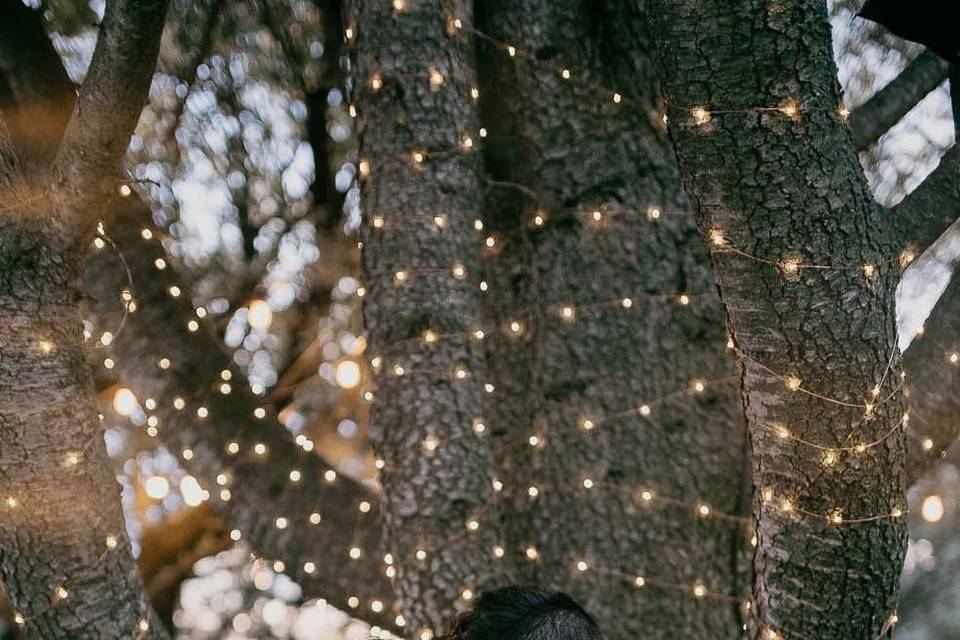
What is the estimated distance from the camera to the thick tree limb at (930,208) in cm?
199

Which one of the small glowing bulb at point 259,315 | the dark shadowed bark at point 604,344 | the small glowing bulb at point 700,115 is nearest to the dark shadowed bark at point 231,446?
the dark shadowed bark at point 604,344

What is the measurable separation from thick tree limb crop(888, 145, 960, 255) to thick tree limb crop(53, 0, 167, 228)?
69.7 inches

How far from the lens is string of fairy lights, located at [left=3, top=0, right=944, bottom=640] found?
5.15ft

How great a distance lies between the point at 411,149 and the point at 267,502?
3.74 ft

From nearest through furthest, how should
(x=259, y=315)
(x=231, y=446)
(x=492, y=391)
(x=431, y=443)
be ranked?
(x=431, y=443), (x=231, y=446), (x=492, y=391), (x=259, y=315)

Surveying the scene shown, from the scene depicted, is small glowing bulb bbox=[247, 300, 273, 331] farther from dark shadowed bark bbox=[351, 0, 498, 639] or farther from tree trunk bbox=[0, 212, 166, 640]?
tree trunk bbox=[0, 212, 166, 640]

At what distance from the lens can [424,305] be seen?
220 centimetres

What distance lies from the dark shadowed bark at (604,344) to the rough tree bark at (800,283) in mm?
860

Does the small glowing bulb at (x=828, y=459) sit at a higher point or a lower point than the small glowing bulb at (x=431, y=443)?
higher

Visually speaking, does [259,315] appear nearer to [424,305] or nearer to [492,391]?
[492,391]

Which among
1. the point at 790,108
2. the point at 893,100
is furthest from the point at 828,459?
the point at 893,100

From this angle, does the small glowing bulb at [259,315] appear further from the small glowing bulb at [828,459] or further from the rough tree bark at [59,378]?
the small glowing bulb at [828,459]

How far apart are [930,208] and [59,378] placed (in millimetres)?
2101

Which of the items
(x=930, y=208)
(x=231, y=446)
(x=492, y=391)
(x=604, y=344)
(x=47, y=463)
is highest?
(x=930, y=208)
